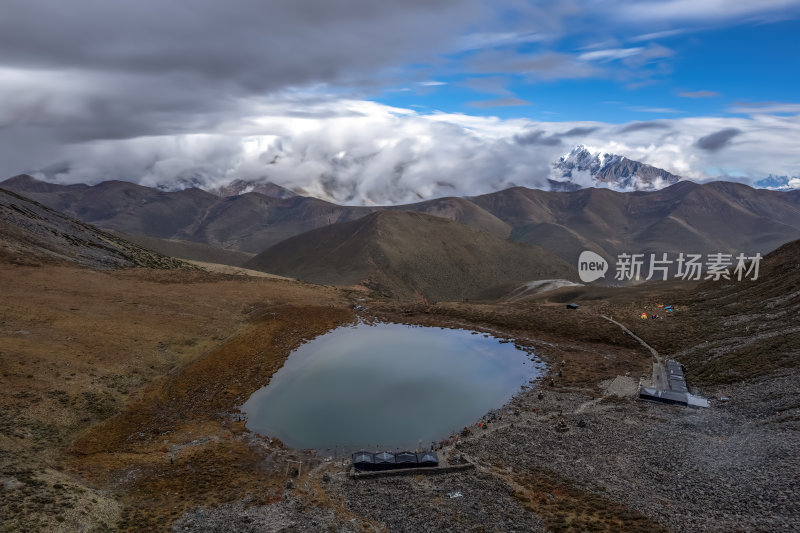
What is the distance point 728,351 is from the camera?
56.3 m

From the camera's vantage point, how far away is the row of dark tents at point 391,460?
36.2m

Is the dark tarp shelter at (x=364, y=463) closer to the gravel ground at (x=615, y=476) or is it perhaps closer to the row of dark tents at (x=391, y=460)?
the row of dark tents at (x=391, y=460)

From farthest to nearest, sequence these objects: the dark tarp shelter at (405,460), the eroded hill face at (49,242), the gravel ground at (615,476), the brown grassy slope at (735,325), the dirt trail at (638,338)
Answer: the eroded hill face at (49,242) → the dirt trail at (638,338) → the brown grassy slope at (735,325) → the dark tarp shelter at (405,460) → the gravel ground at (615,476)

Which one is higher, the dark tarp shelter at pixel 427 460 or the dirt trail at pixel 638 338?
the dirt trail at pixel 638 338

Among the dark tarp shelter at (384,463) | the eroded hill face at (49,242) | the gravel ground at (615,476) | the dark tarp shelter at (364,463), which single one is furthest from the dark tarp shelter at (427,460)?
the eroded hill face at (49,242)

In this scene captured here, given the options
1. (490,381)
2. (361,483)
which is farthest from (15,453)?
(490,381)

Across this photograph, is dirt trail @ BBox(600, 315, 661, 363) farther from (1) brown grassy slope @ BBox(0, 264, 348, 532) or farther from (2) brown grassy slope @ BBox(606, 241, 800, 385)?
(1) brown grassy slope @ BBox(0, 264, 348, 532)

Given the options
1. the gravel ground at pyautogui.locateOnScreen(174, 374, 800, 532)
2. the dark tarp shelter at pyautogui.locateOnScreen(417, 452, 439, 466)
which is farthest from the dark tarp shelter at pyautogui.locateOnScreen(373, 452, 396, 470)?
the dark tarp shelter at pyautogui.locateOnScreen(417, 452, 439, 466)

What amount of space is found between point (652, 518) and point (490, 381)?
29129 millimetres

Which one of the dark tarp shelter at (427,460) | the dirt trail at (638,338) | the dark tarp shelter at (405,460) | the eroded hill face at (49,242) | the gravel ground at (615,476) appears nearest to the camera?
the gravel ground at (615,476)

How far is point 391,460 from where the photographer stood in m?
36.4

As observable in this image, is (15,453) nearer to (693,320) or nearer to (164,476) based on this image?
(164,476)

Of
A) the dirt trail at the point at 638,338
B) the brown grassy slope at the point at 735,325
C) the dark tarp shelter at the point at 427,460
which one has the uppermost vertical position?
the brown grassy slope at the point at 735,325

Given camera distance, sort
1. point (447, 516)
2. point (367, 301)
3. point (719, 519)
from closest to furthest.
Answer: point (719, 519) < point (447, 516) < point (367, 301)
